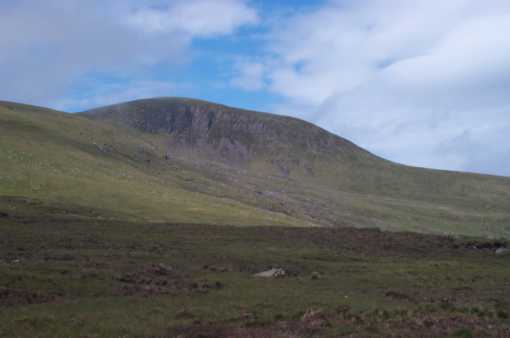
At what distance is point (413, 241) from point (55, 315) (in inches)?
1715

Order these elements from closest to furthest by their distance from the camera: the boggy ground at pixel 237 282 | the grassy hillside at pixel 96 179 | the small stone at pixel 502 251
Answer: the boggy ground at pixel 237 282
the small stone at pixel 502 251
the grassy hillside at pixel 96 179

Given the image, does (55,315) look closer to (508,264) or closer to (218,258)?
(218,258)

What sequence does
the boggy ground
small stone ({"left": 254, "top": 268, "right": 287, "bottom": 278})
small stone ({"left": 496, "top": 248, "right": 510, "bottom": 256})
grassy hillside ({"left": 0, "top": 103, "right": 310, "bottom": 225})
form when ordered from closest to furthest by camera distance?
the boggy ground, small stone ({"left": 254, "top": 268, "right": 287, "bottom": 278}), small stone ({"left": 496, "top": 248, "right": 510, "bottom": 256}), grassy hillside ({"left": 0, "top": 103, "right": 310, "bottom": 225})

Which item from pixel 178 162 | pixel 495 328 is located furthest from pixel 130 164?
pixel 495 328

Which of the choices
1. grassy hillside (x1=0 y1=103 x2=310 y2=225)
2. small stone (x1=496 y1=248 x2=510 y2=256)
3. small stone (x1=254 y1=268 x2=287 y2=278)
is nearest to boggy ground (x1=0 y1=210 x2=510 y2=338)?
small stone (x1=496 y1=248 x2=510 y2=256)

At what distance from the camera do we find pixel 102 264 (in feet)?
124

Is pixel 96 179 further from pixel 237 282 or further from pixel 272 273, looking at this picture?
pixel 237 282

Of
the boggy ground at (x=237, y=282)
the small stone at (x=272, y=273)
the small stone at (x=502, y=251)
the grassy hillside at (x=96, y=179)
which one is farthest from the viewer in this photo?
the grassy hillside at (x=96, y=179)

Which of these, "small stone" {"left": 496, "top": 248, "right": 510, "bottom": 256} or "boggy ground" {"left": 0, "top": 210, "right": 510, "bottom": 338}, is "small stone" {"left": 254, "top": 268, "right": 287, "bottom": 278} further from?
"small stone" {"left": 496, "top": 248, "right": 510, "bottom": 256}

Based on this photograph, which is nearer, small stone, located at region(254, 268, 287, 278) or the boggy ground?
the boggy ground

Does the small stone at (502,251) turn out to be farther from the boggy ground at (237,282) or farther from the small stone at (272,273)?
the small stone at (272,273)

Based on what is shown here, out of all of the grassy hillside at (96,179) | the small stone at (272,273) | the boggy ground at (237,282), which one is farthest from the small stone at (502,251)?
the grassy hillside at (96,179)

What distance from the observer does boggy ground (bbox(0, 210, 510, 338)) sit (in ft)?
74.1

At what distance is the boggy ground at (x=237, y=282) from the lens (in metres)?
22.6
